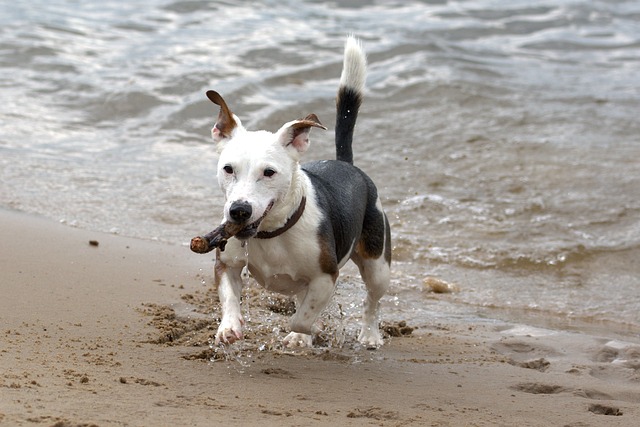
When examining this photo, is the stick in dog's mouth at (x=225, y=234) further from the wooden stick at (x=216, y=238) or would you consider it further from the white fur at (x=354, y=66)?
the white fur at (x=354, y=66)

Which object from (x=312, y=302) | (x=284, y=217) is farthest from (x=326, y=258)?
(x=284, y=217)

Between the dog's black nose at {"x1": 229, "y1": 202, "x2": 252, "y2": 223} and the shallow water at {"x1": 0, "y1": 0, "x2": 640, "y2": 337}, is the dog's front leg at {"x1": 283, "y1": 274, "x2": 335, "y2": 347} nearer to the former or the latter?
the dog's black nose at {"x1": 229, "y1": 202, "x2": 252, "y2": 223}

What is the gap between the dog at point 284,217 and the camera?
15.9ft

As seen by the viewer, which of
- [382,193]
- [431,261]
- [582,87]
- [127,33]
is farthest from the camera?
[127,33]

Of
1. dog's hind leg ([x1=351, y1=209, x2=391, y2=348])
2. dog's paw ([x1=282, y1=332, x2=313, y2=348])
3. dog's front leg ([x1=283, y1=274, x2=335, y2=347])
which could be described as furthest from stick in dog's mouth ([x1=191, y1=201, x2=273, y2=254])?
dog's hind leg ([x1=351, y1=209, x2=391, y2=348])

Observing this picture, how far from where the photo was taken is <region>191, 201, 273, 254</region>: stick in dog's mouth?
477 centimetres

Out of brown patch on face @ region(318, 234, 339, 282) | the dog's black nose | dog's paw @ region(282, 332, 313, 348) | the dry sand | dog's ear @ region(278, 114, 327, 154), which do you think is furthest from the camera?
dog's paw @ region(282, 332, 313, 348)

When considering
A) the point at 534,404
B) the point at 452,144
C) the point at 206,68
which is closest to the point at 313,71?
the point at 206,68

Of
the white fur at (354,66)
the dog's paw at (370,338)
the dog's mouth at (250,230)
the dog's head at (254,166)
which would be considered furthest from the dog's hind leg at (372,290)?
the dog's mouth at (250,230)

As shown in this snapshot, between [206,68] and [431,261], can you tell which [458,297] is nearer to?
[431,261]

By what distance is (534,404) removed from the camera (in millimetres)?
4859

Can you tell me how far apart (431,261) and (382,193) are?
185 cm

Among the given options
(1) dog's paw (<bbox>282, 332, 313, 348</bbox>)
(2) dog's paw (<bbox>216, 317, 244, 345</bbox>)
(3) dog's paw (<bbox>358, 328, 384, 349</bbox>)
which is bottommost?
(3) dog's paw (<bbox>358, 328, 384, 349</bbox>)

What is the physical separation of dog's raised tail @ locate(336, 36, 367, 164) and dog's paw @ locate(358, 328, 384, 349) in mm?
1099
